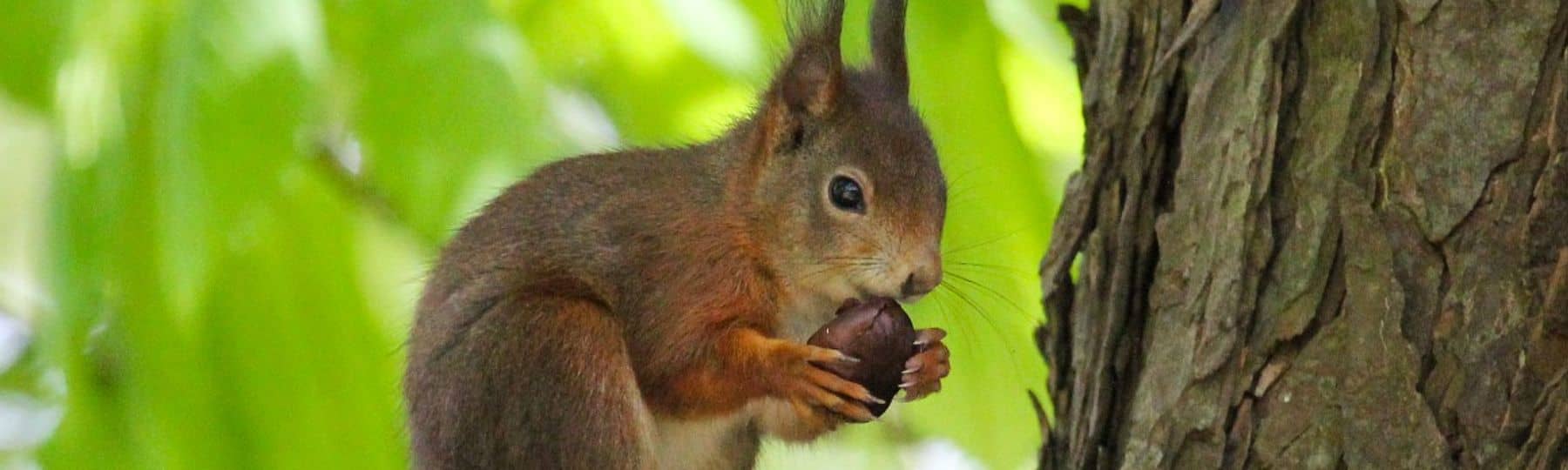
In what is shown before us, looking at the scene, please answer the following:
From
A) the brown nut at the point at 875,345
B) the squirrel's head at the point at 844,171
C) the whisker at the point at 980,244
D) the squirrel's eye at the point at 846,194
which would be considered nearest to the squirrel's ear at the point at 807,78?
the squirrel's head at the point at 844,171

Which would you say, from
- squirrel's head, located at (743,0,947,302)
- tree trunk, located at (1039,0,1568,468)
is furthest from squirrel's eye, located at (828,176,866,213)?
tree trunk, located at (1039,0,1568,468)

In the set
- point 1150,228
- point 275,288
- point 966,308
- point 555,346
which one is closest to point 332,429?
point 275,288

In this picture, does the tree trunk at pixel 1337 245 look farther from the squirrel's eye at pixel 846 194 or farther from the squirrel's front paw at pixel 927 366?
the squirrel's eye at pixel 846 194

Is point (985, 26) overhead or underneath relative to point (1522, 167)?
overhead

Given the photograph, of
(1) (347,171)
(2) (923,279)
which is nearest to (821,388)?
(2) (923,279)

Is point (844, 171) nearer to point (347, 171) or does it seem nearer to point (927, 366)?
point (927, 366)

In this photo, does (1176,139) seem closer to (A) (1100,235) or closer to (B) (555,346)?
(A) (1100,235)

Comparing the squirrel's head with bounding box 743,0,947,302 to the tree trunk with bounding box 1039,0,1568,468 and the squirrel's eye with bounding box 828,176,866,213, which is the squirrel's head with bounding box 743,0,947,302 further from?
the tree trunk with bounding box 1039,0,1568,468
